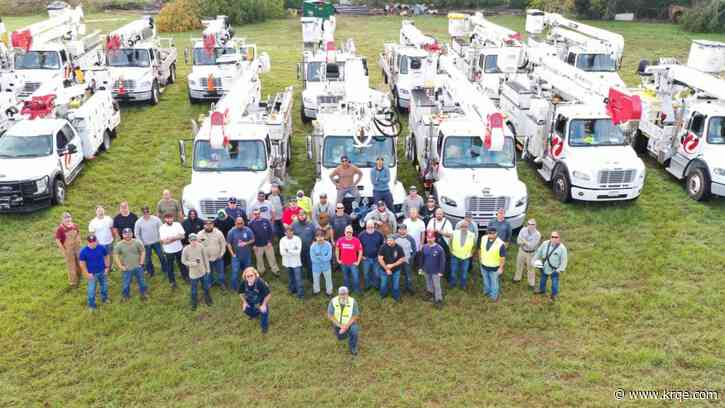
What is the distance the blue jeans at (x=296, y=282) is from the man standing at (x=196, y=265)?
4.69 ft

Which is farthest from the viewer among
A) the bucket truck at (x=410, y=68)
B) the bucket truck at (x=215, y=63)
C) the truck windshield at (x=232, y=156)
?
the bucket truck at (x=215, y=63)

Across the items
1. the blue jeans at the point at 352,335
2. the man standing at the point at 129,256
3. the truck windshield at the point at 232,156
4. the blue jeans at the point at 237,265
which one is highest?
the truck windshield at the point at 232,156

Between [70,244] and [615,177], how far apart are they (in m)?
11.5

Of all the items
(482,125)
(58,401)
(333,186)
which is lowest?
(58,401)

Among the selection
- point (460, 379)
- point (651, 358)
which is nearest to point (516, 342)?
point (460, 379)

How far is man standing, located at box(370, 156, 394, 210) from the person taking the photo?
1155 cm

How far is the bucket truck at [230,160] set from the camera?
38.1ft

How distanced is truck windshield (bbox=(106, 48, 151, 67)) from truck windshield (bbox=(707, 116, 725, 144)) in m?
19.1

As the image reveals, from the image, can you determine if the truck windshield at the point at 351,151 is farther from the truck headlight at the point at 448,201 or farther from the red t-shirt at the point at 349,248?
the red t-shirt at the point at 349,248

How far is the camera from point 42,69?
22062 mm

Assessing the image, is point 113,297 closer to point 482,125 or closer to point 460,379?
point 460,379

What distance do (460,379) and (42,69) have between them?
20.4m

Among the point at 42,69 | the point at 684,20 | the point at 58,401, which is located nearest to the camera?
the point at 58,401


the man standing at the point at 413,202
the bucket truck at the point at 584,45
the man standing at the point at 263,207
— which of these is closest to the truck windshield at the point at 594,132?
the man standing at the point at 413,202
